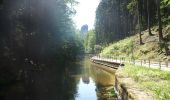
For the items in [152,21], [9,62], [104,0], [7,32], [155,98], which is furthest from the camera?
[104,0]

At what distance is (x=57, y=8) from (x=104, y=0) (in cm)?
7081

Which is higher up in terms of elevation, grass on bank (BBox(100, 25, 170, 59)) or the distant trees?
the distant trees

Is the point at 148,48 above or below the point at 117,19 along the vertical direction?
below

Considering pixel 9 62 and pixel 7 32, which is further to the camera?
pixel 9 62

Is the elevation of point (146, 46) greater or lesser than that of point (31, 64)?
greater

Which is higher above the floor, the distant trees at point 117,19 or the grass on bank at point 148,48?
the distant trees at point 117,19

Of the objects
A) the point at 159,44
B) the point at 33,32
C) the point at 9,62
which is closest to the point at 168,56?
the point at 159,44

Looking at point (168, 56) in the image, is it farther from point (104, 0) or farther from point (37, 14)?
point (104, 0)

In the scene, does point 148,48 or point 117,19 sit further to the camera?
point 117,19

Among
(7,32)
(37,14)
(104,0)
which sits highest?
(104,0)

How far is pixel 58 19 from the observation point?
3988 cm

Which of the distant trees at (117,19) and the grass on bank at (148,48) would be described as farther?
the distant trees at (117,19)

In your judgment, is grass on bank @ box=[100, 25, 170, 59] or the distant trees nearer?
grass on bank @ box=[100, 25, 170, 59]

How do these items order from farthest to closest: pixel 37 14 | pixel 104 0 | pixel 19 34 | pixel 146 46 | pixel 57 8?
1. pixel 104 0
2. pixel 146 46
3. pixel 57 8
4. pixel 37 14
5. pixel 19 34
